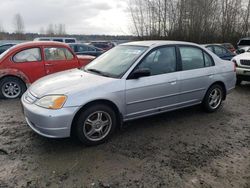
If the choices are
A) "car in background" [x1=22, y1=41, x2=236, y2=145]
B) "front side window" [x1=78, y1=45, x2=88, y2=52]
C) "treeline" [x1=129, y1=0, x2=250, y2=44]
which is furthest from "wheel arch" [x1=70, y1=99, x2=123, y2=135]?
"treeline" [x1=129, y1=0, x2=250, y2=44]

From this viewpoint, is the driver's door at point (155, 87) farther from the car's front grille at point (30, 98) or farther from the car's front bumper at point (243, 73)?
the car's front bumper at point (243, 73)

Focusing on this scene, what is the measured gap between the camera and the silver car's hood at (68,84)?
368 cm

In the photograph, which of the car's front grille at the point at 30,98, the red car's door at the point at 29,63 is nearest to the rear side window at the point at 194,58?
the car's front grille at the point at 30,98

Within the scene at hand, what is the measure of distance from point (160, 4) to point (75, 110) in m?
19.4

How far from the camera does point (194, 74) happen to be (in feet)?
16.2

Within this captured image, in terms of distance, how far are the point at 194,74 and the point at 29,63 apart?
4446 millimetres

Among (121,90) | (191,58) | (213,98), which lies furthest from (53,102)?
(213,98)

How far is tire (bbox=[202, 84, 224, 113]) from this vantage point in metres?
5.34

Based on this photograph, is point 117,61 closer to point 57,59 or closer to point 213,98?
point 213,98

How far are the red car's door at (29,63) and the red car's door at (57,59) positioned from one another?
0.16 m

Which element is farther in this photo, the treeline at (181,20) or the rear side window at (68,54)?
the treeline at (181,20)

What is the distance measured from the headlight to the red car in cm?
344

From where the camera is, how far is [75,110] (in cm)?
354

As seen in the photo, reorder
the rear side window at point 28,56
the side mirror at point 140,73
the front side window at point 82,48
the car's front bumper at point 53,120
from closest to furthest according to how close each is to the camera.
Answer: the car's front bumper at point 53,120, the side mirror at point 140,73, the rear side window at point 28,56, the front side window at point 82,48
